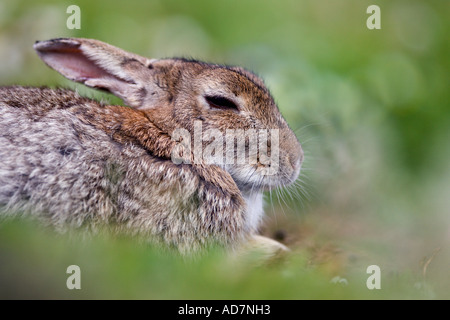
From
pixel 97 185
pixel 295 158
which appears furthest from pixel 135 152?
pixel 295 158

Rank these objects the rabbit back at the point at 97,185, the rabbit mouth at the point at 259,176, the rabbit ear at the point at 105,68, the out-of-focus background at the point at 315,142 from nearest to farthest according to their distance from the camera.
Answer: the out-of-focus background at the point at 315,142
the rabbit back at the point at 97,185
the rabbit mouth at the point at 259,176
the rabbit ear at the point at 105,68

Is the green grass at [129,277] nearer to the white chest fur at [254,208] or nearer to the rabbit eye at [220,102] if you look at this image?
the white chest fur at [254,208]

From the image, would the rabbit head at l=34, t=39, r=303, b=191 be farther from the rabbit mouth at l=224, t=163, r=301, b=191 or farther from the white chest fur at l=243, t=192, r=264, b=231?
the white chest fur at l=243, t=192, r=264, b=231

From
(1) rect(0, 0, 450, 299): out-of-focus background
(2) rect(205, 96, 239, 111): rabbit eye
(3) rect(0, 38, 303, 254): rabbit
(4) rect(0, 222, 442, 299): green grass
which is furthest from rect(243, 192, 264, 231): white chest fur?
(4) rect(0, 222, 442, 299): green grass

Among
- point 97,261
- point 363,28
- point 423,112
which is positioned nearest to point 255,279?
point 97,261

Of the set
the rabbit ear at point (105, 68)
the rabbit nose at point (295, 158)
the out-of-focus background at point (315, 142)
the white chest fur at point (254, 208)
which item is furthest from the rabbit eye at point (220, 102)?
the out-of-focus background at point (315, 142)

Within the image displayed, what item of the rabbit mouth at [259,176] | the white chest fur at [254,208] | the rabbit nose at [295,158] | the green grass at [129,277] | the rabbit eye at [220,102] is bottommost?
the green grass at [129,277]
